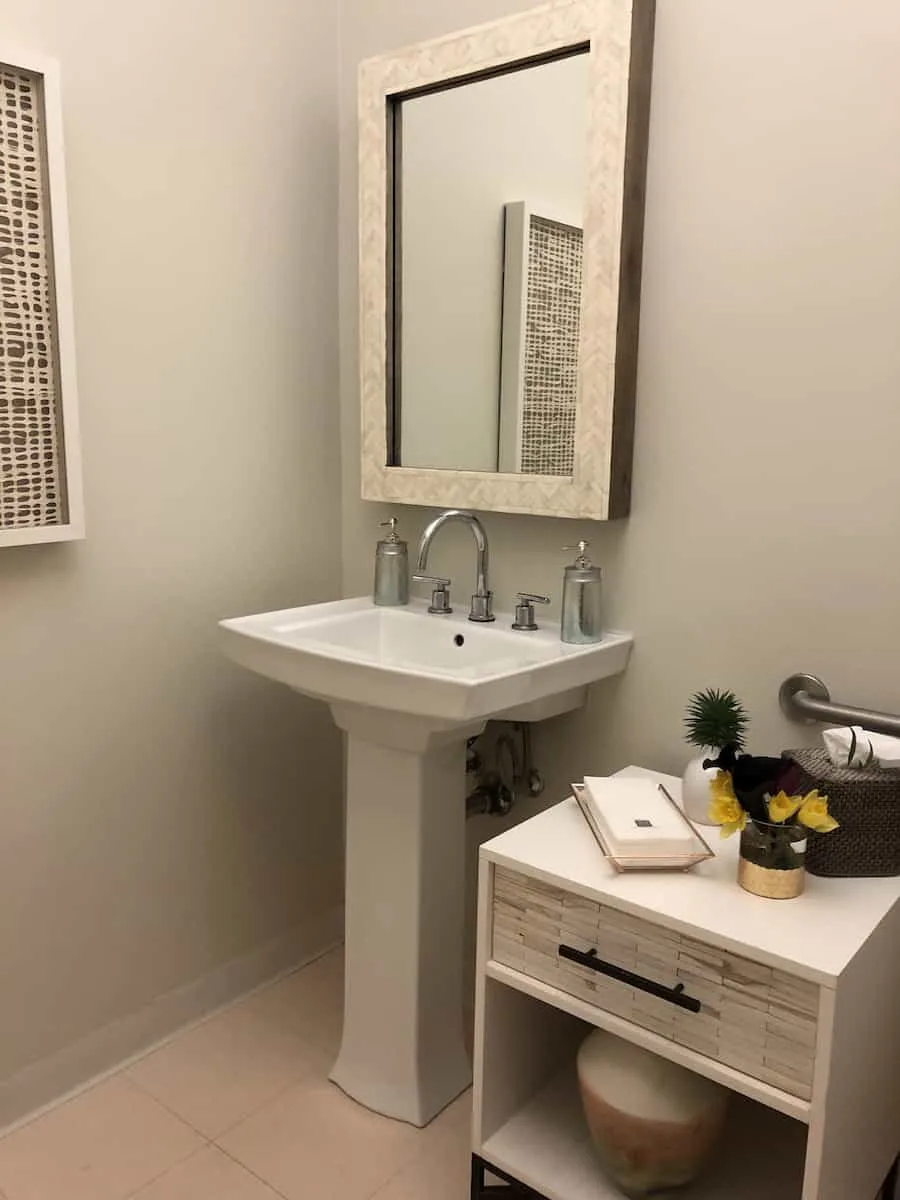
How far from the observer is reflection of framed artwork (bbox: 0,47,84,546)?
1.47 m

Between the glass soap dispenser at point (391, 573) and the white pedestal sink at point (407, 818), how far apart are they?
0.26 feet

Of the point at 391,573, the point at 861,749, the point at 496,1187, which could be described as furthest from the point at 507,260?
the point at 496,1187

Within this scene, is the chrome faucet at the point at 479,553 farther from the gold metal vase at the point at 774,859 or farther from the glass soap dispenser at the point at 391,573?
the gold metal vase at the point at 774,859

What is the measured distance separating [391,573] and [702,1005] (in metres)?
1.00

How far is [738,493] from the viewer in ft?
5.06

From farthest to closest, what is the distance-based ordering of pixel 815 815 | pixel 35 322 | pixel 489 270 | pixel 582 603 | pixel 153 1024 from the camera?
1. pixel 153 1024
2. pixel 489 270
3. pixel 582 603
4. pixel 35 322
5. pixel 815 815

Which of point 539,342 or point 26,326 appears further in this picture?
point 539,342

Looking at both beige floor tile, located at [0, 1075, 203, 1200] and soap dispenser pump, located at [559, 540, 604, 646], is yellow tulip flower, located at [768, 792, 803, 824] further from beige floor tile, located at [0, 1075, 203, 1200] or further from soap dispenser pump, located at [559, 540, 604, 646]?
beige floor tile, located at [0, 1075, 203, 1200]

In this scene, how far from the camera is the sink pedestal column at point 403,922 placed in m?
1.62

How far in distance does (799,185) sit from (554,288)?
1.36 feet

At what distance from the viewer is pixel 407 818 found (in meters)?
1.62

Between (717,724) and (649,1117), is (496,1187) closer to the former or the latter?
(649,1117)

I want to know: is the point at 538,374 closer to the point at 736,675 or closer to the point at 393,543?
the point at 393,543

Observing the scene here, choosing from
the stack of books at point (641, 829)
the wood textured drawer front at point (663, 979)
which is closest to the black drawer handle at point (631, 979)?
the wood textured drawer front at point (663, 979)
